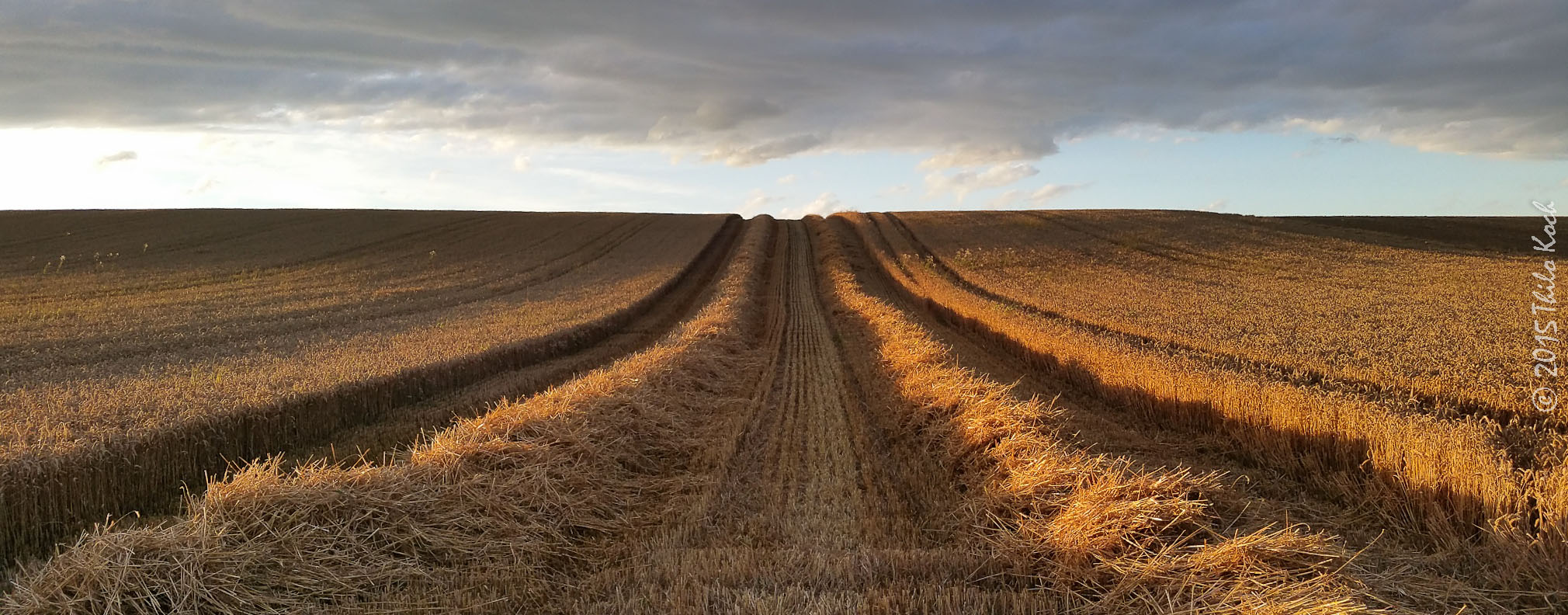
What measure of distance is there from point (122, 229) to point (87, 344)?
4068cm

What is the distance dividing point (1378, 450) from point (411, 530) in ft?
25.7

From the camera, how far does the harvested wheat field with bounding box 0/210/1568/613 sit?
478cm

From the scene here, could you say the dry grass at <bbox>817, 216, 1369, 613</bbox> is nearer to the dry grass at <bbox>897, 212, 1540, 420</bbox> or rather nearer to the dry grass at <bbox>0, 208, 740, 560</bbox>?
the dry grass at <bbox>897, 212, 1540, 420</bbox>

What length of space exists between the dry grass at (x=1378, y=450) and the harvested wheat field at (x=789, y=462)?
0.11 ft

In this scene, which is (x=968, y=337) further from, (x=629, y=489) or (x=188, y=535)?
(x=188, y=535)

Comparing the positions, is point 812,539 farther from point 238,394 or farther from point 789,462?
point 238,394

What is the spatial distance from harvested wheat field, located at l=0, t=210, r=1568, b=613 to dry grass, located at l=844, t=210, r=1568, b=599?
34 millimetres

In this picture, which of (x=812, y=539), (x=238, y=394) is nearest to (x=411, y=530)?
(x=812, y=539)

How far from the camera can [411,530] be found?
222 inches

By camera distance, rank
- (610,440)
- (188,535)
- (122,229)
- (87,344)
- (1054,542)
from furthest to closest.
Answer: (122,229) → (87,344) → (610,440) → (1054,542) → (188,535)

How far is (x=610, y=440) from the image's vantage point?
26.8ft

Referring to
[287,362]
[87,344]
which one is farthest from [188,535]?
[87,344]

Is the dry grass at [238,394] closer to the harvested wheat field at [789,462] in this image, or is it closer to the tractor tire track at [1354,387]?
the harvested wheat field at [789,462]

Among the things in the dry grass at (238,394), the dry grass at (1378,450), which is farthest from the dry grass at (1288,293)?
the dry grass at (238,394)
